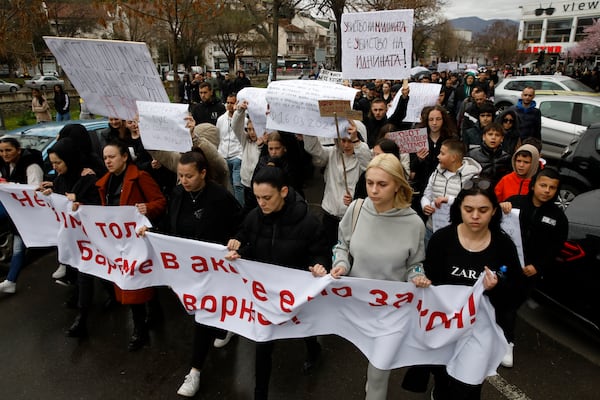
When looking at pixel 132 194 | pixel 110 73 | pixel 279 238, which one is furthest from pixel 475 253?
pixel 110 73

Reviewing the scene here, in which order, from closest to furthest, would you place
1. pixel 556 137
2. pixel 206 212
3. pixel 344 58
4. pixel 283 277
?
pixel 283 277 → pixel 206 212 → pixel 344 58 → pixel 556 137

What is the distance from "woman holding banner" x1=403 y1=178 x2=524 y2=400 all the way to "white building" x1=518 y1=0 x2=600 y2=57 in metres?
73.5

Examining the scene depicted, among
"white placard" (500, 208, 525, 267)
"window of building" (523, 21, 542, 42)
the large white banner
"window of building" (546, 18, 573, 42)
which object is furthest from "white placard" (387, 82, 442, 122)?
"window of building" (523, 21, 542, 42)

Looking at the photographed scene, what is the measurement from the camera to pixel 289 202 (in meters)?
2.92

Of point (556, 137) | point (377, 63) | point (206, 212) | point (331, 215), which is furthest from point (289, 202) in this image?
point (556, 137)

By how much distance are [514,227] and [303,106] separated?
78.0 inches

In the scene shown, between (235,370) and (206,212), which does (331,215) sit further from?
(235,370)

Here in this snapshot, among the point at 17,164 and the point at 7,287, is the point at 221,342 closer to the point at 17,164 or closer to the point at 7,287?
the point at 7,287

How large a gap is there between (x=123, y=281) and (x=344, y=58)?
3.36 metres

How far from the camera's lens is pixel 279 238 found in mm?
2900

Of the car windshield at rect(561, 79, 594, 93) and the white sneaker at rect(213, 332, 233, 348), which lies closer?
the white sneaker at rect(213, 332, 233, 348)

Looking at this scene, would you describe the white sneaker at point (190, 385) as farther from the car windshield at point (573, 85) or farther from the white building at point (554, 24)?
the white building at point (554, 24)

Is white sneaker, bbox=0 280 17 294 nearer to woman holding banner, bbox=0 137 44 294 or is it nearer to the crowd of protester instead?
the crowd of protester

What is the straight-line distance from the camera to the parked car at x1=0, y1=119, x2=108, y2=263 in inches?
193
